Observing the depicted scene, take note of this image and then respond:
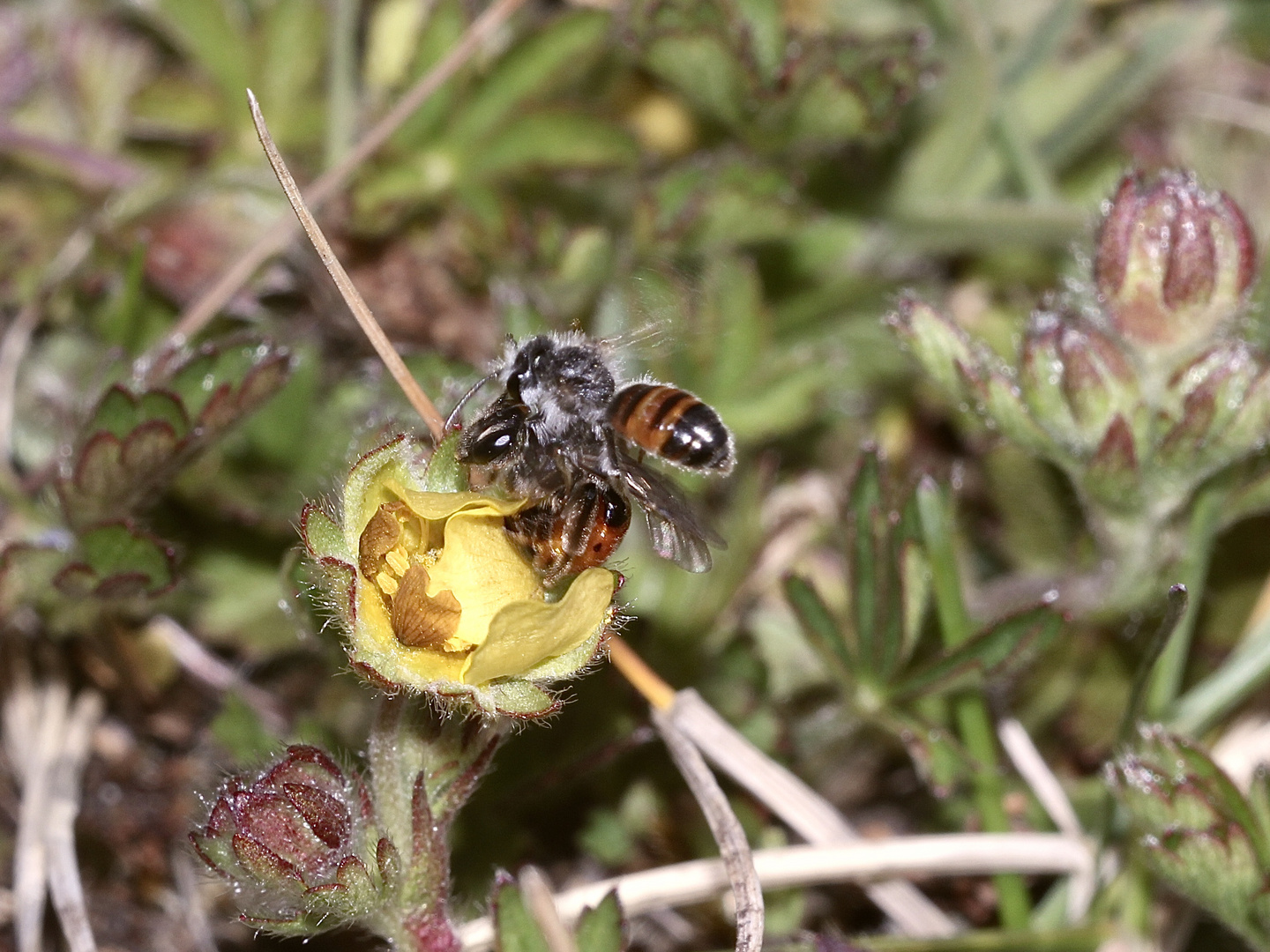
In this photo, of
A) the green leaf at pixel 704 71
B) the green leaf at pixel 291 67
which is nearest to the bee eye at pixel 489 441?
the green leaf at pixel 704 71

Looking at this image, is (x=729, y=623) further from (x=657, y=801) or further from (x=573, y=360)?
(x=573, y=360)

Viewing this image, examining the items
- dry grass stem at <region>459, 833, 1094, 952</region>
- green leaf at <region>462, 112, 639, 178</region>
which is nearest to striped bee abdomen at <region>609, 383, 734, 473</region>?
dry grass stem at <region>459, 833, 1094, 952</region>

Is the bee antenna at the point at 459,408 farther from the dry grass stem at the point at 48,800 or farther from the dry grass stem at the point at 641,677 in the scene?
the dry grass stem at the point at 48,800

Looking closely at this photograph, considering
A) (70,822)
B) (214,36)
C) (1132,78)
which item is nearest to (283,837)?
(70,822)

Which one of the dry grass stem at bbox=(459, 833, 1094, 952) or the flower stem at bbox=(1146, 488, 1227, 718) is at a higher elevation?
the flower stem at bbox=(1146, 488, 1227, 718)

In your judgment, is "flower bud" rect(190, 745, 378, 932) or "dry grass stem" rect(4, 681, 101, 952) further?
"dry grass stem" rect(4, 681, 101, 952)

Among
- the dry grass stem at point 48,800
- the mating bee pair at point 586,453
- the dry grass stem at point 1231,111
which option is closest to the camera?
the mating bee pair at point 586,453

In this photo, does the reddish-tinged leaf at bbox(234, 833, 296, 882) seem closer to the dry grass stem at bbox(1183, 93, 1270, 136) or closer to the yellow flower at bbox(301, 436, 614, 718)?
the yellow flower at bbox(301, 436, 614, 718)

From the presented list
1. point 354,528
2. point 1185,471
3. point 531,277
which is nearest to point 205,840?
point 354,528
